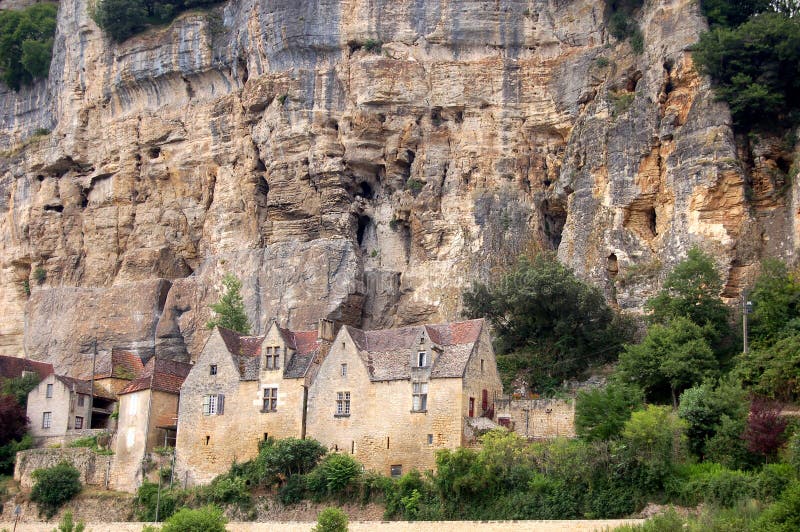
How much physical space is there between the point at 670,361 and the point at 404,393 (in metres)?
9.17

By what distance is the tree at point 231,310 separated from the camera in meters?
54.6

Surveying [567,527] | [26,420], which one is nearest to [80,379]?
[26,420]

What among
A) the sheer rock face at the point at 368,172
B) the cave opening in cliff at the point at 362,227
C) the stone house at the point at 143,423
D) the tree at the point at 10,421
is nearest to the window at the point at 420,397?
the stone house at the point at 143,423

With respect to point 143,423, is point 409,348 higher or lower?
higher

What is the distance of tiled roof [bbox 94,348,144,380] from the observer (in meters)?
54.8

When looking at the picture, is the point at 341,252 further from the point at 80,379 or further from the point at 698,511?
the point at 698,511

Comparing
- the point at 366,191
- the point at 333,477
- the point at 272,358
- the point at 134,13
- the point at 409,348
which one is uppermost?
the point at 134,13

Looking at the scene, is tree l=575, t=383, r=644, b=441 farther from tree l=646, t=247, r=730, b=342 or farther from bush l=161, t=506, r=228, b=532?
bush l=161, t=506, r=228, b=532

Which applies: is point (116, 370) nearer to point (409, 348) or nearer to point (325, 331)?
point (325, 331)

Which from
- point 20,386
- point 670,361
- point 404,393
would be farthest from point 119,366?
point 670,361

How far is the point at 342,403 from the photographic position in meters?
44.7

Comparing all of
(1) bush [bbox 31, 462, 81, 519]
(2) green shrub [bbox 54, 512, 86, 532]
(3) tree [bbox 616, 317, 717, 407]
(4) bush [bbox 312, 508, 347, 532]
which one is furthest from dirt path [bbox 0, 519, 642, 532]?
(3) tree [bbox 616, 317, 717, 407]

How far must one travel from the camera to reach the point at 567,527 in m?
36.2

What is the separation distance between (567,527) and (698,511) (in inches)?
147
